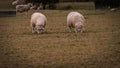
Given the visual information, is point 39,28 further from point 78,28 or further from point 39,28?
point 78,28

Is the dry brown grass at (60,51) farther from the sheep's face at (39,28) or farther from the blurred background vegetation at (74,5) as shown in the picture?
the blurred background vegetation at (74,5)

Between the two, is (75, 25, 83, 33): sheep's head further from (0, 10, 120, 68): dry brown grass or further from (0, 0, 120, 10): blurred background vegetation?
(0, 0, 120, 10): blurred background vegetation

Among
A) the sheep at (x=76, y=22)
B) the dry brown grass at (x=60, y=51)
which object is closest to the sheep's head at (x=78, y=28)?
the sheep at (x=76, y=22)

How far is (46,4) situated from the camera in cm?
6356

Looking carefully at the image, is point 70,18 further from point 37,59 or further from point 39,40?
point 37,59

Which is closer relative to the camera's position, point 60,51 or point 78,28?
point 60,51

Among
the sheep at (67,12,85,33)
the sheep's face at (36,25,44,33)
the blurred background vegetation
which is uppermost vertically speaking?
the sheep at (67,12,85,33)

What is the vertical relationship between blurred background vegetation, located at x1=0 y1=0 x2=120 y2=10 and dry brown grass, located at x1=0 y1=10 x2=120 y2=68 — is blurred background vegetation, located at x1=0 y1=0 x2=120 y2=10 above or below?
below

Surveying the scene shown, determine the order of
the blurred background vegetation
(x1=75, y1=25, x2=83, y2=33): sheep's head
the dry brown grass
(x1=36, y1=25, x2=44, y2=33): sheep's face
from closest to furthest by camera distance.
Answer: the dry brown grass, (x1=75, y1=25, x2=83, y2=33): sheep's head, (x1=36, y1=25, x2=44, y2=33): sheep's face, the blurred background vegetation

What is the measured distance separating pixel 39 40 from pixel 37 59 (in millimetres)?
5899

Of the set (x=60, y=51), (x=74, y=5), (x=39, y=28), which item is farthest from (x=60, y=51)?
(x=74, y=5)

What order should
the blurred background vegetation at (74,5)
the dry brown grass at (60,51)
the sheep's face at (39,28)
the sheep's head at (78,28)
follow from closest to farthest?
the dry brown grass at (60,51) < the sheep's head at (78,28) < the sheep's face at (39,28) < the blurred background vegetation at (74,5)

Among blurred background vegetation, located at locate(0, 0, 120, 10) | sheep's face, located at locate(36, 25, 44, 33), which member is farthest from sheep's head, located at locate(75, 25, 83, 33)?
blurred background vegetation, located at locate(0, 0, 120, 10)

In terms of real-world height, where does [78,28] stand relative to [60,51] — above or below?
below
